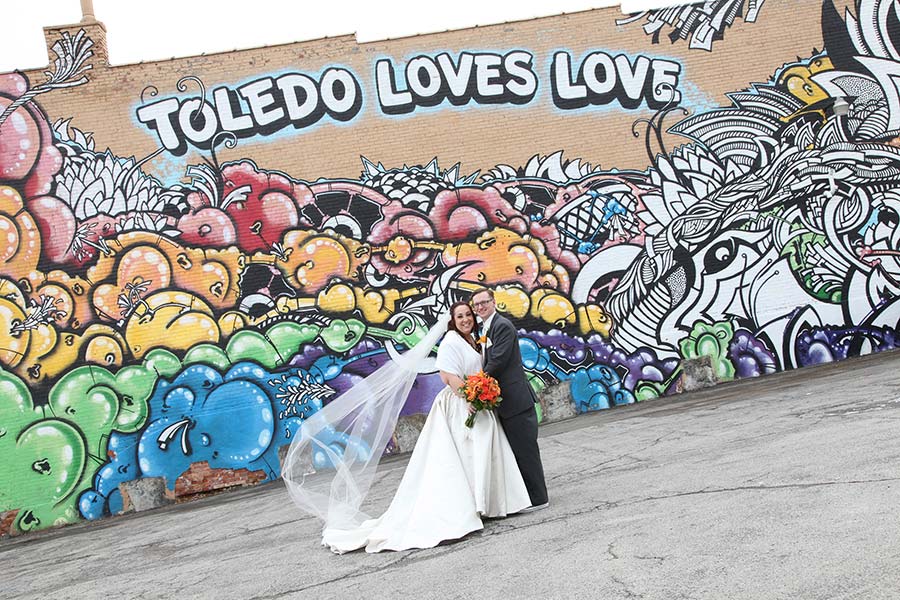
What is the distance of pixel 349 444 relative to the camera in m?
8.10

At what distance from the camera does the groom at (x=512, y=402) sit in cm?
764

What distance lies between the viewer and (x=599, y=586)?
4953 mm

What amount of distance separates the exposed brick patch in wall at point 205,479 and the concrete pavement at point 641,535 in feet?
7.37

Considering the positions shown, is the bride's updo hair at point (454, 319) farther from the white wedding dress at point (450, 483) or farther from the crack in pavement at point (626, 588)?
the crack in pavement at point (626, 588)

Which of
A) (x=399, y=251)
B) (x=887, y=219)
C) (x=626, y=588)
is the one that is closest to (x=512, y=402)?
(x=626, y=588)

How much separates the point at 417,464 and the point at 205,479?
27.6 feet

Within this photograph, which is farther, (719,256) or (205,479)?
(719,256)

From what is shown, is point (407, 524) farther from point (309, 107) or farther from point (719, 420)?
point (309, 107)

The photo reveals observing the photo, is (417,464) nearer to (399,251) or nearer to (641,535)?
(641,535)

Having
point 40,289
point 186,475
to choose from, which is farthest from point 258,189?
point 186,475

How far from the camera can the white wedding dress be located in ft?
23.0

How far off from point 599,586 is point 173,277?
38.7 ft

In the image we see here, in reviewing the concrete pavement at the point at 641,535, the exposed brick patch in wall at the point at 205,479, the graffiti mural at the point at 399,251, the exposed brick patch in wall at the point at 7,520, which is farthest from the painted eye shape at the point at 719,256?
the exposed brick patch in wall at the point at 7,520

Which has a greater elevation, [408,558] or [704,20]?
[704,20]
